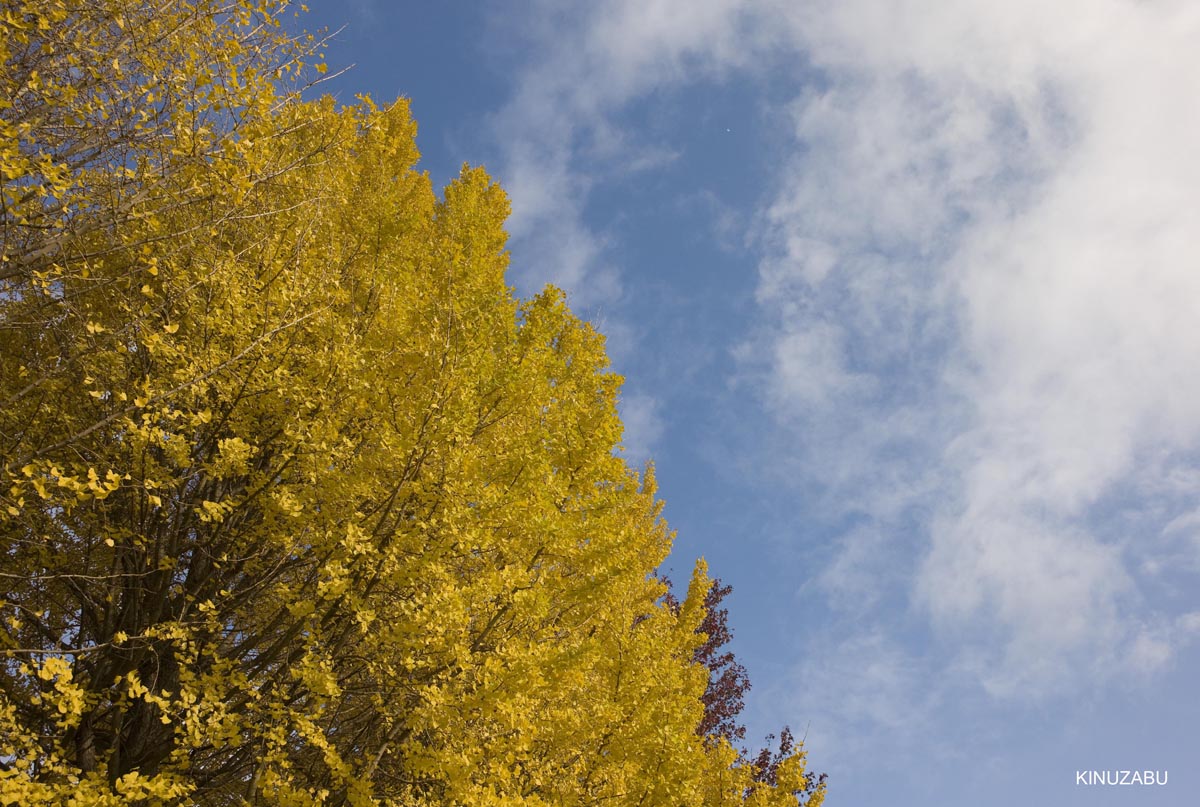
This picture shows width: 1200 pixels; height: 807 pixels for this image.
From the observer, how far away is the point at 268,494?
556 centimetres

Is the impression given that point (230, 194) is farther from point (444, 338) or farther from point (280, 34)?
point (444, 338)

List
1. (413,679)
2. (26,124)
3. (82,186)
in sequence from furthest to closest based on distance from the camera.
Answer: (413,679)
(82,186)
(26,124)

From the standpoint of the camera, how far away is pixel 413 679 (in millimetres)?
5398

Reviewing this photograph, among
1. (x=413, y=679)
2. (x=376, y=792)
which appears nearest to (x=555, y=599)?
(x=413, y=679)

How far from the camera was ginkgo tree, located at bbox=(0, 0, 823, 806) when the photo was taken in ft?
13.7

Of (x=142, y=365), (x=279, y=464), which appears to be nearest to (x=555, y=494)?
(x=279, y=464)

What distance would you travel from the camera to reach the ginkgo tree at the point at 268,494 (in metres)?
4.18

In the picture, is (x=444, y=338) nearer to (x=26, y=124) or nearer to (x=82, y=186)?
(x=82, y=186)

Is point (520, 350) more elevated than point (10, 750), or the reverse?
point (520, 350)

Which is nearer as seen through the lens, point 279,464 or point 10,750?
point 10,750

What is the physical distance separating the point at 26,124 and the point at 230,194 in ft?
4.82

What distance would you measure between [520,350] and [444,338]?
1.05 m

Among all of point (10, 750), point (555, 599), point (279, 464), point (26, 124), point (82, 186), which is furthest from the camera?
point (555, 599)

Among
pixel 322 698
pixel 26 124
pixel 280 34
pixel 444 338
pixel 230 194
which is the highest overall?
pixel 280 34
